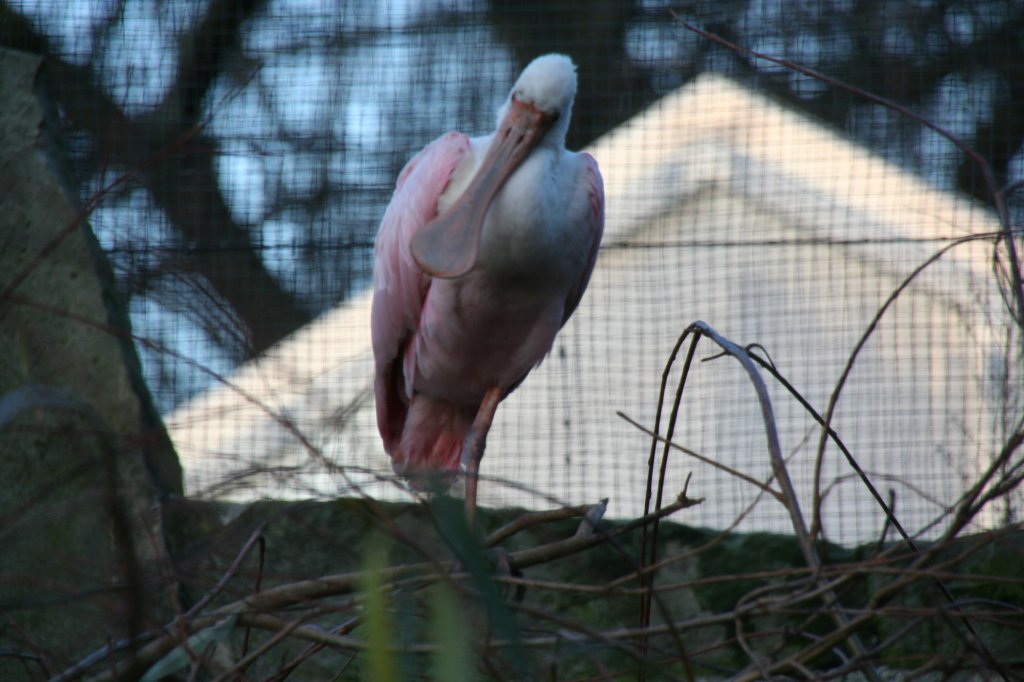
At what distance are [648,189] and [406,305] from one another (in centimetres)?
156

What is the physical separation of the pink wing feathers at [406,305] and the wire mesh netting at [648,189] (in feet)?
1.04

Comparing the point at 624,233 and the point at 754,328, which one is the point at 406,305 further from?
the point at 754,328

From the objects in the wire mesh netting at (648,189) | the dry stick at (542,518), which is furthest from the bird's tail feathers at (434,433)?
the dry stick at (542,518)

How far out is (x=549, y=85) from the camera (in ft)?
9.98

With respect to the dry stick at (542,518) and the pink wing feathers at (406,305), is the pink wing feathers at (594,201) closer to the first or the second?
the pink wing feathers at (406,305)

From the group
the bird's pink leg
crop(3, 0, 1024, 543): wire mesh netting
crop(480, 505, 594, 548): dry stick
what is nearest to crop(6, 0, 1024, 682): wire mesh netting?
crop(3, 0, 1024, 543): wire mesh netting

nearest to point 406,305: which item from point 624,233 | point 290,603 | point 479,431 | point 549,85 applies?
point 479,431

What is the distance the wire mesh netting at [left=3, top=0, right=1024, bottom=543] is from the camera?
436 cm

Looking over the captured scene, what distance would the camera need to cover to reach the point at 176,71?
452 centimetres

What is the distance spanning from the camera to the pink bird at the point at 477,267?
302cm

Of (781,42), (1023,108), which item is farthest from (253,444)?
(1023,108)

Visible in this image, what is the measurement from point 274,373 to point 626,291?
108 inches

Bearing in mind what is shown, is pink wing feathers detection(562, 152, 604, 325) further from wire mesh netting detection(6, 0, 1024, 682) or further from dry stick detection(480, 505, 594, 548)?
dry stick detection(480, 505, 594, 548)

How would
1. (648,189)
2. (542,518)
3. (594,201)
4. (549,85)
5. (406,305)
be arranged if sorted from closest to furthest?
(542,518) < (549,85) < (594,201) < (406,305) < (648,189)
